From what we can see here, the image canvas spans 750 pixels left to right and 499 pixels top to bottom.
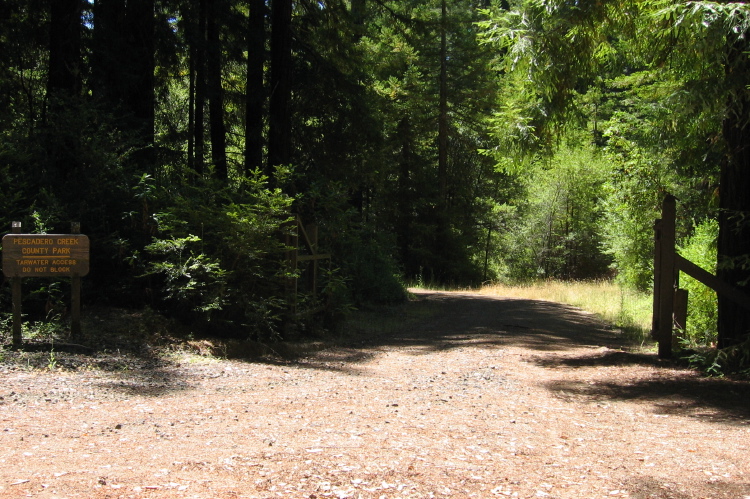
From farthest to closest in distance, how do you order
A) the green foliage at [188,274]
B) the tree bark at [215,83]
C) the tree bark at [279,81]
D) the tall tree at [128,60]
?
1. the tree bark at [215,83]
2. the tree bark at [279,81]
3. the tall tree at [128,60]
4. the green foliage at [188,274]

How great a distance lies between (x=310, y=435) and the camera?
4879 mm

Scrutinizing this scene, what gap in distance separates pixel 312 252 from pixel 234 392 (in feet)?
16.8

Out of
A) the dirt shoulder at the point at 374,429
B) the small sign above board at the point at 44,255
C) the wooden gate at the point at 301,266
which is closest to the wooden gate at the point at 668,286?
the dirt shoulder at the point at 374,429

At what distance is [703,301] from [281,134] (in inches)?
375

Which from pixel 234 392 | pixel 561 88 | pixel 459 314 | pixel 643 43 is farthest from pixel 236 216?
pixel 459 314

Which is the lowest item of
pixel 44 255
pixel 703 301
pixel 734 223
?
pixel 703 301

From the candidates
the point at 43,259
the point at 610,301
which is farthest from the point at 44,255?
the point at 610,301

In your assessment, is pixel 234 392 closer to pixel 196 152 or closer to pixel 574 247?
pixel 196 152

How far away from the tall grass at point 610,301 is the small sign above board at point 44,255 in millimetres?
9232

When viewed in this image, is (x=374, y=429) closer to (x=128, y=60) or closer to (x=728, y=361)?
(x=728, y=361)

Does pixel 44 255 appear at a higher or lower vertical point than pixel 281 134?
lower

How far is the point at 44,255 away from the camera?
7.97 meters

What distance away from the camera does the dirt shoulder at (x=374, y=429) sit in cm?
384

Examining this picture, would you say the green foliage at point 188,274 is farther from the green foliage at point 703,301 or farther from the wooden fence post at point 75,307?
the green foliage at point 703,301
